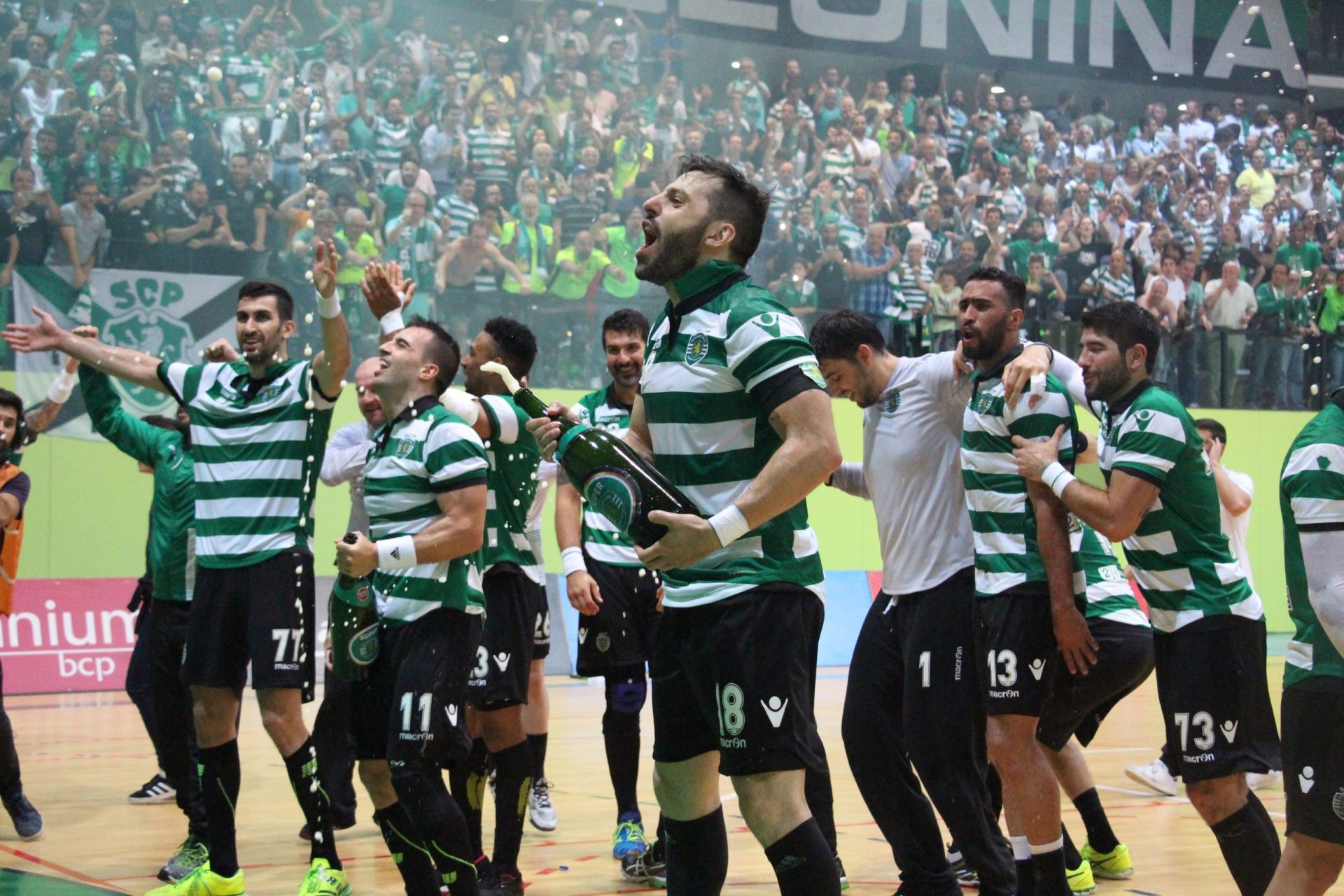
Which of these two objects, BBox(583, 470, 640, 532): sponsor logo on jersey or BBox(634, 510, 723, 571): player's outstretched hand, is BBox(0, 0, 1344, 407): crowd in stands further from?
BBox(634, 510, 723, 571): player's outstretched hand

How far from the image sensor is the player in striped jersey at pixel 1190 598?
4.18 meters

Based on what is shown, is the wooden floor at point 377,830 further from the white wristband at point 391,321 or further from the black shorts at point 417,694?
the white wristband at point 391,321

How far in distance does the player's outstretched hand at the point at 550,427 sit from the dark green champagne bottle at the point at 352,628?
3.56 ft

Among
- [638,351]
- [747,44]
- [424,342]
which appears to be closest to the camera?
[424,342]

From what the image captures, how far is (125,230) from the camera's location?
13.3 m

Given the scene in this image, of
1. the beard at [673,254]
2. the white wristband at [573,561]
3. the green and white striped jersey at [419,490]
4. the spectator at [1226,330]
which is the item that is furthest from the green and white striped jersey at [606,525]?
the spectator at [1226,330]

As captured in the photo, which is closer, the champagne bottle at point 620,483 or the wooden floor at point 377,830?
the champagne bottle at point 620,483

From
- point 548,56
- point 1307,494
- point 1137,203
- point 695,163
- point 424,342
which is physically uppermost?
point 548,56

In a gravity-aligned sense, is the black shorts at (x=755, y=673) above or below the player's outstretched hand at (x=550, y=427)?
below

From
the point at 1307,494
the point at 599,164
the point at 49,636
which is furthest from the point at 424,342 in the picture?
the point at 599,164

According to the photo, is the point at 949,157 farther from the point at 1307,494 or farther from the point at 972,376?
the point at 1307,494

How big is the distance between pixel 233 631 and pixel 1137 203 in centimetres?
1696

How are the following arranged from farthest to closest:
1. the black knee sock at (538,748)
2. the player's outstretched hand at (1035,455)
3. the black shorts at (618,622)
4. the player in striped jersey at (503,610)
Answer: the black knee sock at (538,748) < the black shorts at (618,622) < the player in striped jersey at (503,610) < the player's outstretched hand at (1035,455)

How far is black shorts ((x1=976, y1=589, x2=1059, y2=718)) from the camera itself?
458 centimetres
